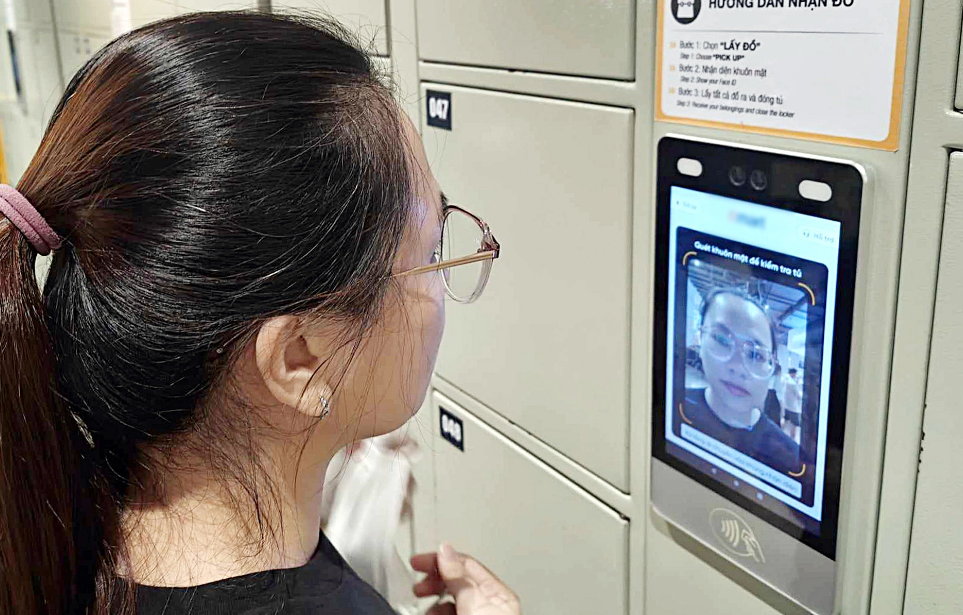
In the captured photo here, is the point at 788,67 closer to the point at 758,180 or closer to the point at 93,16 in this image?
the point at 758,180

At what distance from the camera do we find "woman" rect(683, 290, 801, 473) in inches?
34.9

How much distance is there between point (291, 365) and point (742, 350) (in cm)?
43

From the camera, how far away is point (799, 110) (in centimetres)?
81

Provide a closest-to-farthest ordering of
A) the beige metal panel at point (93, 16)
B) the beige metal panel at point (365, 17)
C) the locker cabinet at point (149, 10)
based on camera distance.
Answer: the beige metal panel at point (365, 17), the locker cabinet at point (149, 10), the beige metal panel at point (93, 16)

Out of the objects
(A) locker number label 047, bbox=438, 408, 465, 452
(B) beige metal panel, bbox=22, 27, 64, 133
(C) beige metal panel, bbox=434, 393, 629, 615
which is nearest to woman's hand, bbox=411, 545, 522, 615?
(C) beige metal panel, bbox=434, 393, 629, 615

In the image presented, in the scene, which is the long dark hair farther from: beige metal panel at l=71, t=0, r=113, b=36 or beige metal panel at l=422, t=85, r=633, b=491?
beige metal panel at l=71, t=0, r=113, b=36

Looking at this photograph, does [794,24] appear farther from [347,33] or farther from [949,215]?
[347,33]

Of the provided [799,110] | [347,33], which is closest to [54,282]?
[347,33]

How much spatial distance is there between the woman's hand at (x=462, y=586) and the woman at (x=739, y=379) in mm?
273

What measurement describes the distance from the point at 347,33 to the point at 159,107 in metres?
0.25

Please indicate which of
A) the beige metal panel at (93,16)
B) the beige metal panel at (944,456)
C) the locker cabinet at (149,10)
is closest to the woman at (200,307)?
the beige metal panel at (944,456)

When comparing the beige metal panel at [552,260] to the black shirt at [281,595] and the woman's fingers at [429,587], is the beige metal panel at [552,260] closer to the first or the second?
the woman's fingers at [429,587]

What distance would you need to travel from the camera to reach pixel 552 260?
1.18 meters

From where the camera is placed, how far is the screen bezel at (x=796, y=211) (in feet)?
2.55
